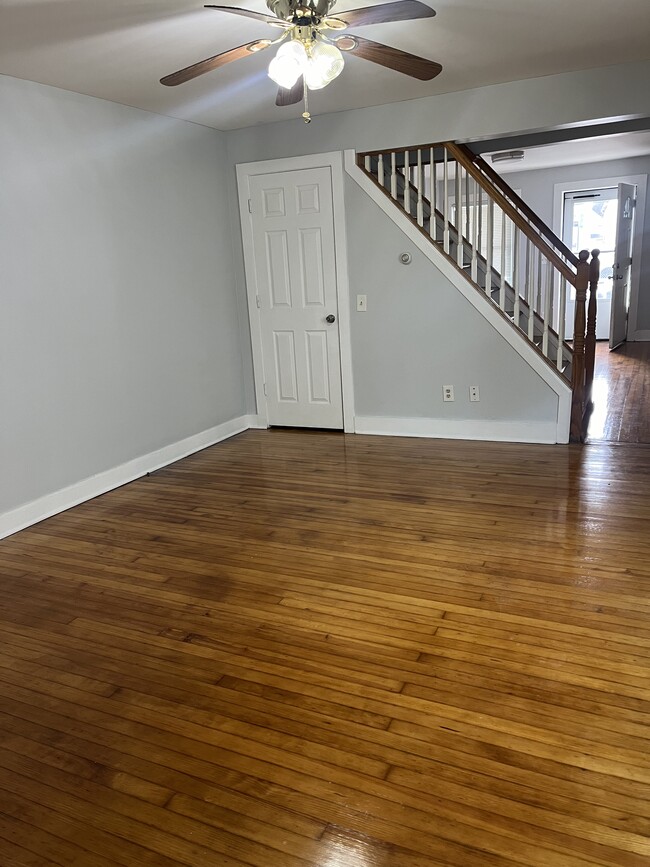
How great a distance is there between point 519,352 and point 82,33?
3.33 metres

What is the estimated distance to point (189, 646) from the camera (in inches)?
94.9

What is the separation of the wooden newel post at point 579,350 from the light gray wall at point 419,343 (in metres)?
0.16

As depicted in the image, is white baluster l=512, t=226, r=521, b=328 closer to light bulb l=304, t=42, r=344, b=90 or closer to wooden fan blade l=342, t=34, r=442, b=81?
wooden fan blade l=342, t=34, r=442, b=81

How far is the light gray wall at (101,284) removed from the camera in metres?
3.57

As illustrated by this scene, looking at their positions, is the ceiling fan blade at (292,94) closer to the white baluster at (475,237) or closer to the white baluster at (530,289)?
the white baluster at (475,237)

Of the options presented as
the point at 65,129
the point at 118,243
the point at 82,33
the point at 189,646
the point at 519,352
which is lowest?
the point at 189,646

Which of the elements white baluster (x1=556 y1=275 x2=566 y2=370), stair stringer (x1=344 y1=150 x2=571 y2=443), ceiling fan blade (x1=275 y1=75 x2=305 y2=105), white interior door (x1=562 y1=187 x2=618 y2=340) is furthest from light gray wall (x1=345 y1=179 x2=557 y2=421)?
white interior door (x1=562 y1=187 x2=618 y2=340)

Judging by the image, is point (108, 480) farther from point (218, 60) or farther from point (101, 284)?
point (218, 60)

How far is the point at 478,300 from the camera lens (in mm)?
4699

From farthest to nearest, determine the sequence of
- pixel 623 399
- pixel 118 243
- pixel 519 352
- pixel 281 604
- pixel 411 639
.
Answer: pixel 623 399
pixel 519 352
pixel 118 243
pixel 281 604
pixel 411 639

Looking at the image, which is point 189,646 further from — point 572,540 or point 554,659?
point 572,540

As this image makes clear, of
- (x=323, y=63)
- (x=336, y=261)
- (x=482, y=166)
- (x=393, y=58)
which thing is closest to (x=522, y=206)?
(x=482, y=166)

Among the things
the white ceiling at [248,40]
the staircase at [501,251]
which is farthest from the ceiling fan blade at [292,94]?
the staircase at [501,251]

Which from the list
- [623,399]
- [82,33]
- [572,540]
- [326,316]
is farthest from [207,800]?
[623,399]
